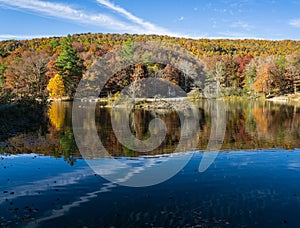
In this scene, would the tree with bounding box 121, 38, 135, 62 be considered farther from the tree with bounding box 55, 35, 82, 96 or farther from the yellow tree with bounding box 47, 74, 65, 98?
the yellow tree with bounding box 47, 74, 65, 98

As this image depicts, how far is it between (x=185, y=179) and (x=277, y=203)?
3.21 meters

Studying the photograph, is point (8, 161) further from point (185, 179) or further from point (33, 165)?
point (185, 179)

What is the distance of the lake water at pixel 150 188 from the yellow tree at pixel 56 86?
44373 mm

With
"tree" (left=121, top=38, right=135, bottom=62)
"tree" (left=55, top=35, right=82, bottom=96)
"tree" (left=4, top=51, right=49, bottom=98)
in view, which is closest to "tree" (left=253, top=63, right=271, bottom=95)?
"tree" (left=121, top=38, right=135, bottom=62)

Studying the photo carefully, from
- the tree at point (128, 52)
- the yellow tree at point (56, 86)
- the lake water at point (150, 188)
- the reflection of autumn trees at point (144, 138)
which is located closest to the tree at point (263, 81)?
the tree at point (128, 52)

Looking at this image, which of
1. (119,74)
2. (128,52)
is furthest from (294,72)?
(119,74)

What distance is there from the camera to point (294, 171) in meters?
11.5

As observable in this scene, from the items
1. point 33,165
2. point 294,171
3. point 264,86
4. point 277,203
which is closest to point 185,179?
→ point 277,203

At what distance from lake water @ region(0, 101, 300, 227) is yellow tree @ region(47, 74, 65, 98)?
146ft

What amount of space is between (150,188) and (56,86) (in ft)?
178

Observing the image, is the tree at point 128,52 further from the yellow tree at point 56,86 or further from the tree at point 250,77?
the tree at point 250,77

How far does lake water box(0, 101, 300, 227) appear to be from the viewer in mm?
7250

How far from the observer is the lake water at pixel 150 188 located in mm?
7250

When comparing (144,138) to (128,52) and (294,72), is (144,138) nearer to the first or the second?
(128,52)
